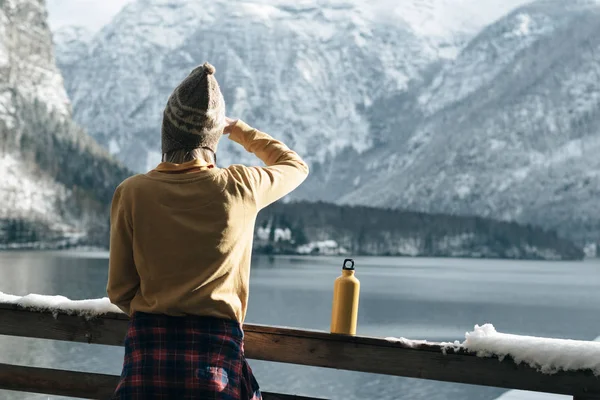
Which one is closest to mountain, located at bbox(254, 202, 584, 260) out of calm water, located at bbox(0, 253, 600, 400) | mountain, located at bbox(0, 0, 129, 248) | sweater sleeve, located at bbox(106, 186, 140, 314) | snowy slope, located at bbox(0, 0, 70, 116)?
mountain, located at bbox(0, 0, 129, 248)

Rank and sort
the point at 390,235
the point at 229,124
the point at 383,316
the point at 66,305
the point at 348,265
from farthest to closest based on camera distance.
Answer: the point at 390,235 < the point at 383,316 < the point at 66,305 < the point at 348,265 < the point at 229,124

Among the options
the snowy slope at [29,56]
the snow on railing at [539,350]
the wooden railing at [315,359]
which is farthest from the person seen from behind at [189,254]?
the snowy slope at [29,56]

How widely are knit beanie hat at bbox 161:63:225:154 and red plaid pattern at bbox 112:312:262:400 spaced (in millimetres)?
468

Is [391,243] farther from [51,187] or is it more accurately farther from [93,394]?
[93,394]

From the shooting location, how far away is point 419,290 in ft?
218

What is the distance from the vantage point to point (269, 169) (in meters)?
2.37

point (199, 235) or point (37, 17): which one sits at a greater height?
point (37, 17)

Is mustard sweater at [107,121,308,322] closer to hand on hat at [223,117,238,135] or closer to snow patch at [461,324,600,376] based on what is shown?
hand on hat at [223,117,238,135]

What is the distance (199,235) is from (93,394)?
1.33 metres

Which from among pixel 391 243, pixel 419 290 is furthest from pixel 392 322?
pixel 391 243

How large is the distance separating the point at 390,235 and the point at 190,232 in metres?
162

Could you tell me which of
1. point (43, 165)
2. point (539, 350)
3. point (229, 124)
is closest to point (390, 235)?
point (43, 165)

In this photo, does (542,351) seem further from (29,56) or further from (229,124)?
(29,56)

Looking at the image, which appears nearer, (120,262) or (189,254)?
(189,254)
